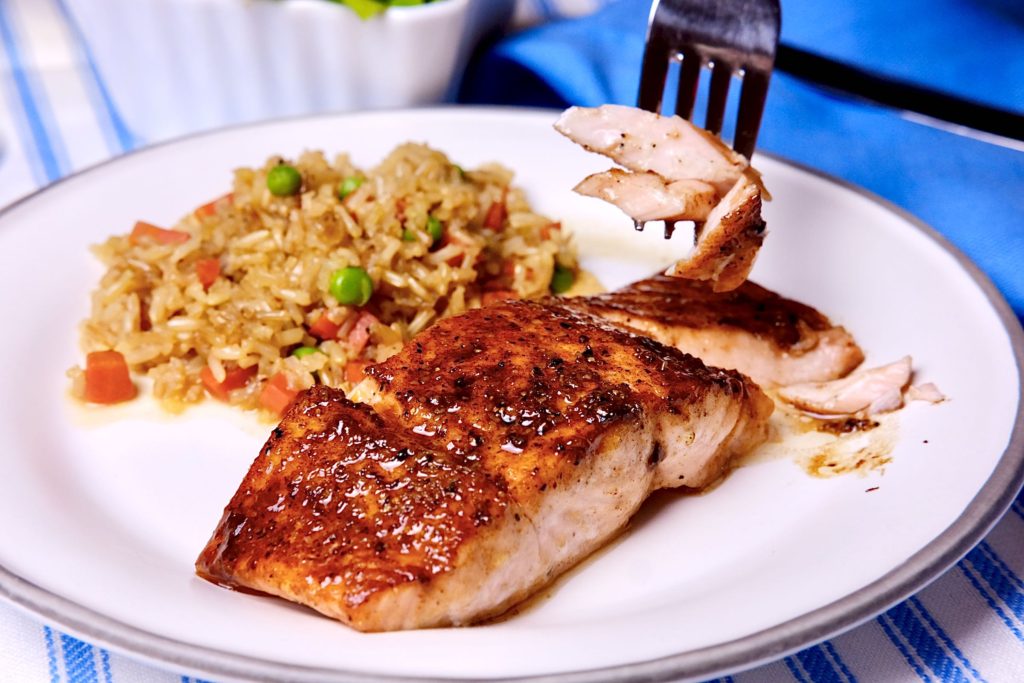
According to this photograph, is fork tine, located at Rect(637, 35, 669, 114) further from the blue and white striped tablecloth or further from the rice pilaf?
the blue and white striped tablecloth

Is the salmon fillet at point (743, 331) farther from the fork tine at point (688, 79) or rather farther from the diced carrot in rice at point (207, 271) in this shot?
the diced carrot in rice at point (207, 271)

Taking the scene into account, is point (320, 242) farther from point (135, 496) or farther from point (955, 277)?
point (955, 277)

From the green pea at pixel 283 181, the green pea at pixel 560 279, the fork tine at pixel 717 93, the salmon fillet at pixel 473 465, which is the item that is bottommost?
the green pea at pixel 560 279

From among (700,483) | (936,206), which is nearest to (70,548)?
(700,483)

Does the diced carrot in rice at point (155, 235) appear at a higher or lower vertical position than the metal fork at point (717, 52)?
lower

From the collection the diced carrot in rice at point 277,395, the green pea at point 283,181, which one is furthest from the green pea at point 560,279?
the diced carrot in rice at point 277,395

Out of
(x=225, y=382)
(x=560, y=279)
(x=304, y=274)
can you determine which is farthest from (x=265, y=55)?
(x=225, y=382)
